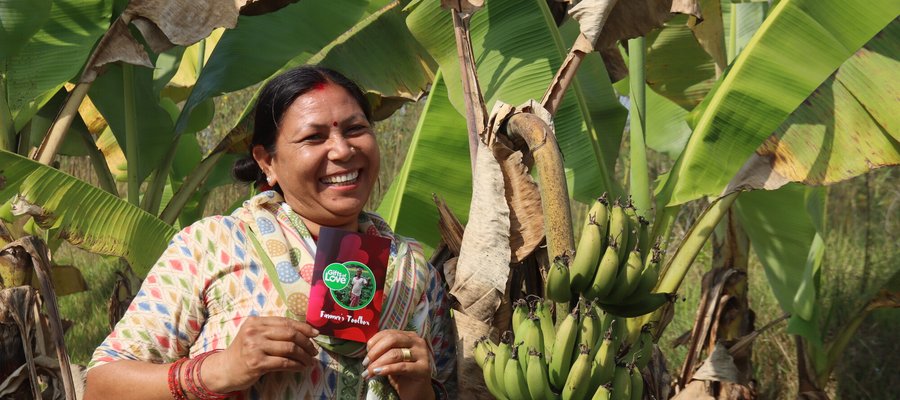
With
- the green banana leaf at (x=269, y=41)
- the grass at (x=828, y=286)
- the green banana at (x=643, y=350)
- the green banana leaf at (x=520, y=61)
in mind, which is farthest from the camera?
the grass at (x=828, y=286)

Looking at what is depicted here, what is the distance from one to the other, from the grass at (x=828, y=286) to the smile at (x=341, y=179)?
3.44 metres

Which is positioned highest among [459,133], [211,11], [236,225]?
[211,11]

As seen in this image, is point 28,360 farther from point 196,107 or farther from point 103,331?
point 103,331

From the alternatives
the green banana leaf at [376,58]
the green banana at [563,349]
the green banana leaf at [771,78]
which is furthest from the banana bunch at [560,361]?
the green banana leaf at [376,58]

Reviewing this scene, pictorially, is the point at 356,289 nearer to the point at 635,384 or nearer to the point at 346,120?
the point at 346,120

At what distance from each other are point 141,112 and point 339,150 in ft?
8.11

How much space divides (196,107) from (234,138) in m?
0.40

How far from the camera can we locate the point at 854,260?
22.5 ft

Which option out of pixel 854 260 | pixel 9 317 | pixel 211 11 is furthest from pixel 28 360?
pixel 854 260

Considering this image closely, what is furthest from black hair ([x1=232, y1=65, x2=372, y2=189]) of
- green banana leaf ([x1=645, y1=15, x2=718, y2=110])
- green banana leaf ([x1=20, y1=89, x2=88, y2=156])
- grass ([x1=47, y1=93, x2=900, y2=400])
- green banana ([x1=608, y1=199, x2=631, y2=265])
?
grass ([x1=47, y1=93, x2=900, y2=400])

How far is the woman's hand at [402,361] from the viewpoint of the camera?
79.8 inches

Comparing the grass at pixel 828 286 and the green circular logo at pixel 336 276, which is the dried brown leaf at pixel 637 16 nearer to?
the green circular logo at pixel 336 276

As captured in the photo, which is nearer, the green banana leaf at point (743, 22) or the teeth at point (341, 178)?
the teeth at point (341, 178)

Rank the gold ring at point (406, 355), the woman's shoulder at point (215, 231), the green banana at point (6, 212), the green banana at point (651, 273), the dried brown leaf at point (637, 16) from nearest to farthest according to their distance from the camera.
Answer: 1. the gold ring at point (406, 355)
2. the woman's shoulder at point (215, 231)
3. the green banana at point (651, 273)
4. the dried brown leaf at point (637, 16)
5. the green banana at point (6, 212)
